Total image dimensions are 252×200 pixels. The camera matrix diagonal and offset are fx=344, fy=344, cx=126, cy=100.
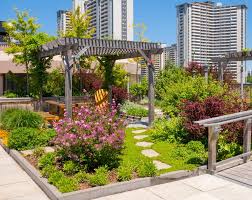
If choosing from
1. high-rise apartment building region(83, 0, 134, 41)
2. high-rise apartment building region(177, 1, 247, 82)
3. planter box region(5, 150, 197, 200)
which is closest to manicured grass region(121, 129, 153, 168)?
planter box region(5, 150, 197, 200)

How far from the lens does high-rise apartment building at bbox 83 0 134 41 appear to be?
54.4 m

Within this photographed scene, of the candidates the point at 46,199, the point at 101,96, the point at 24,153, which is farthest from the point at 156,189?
the point at 101,96

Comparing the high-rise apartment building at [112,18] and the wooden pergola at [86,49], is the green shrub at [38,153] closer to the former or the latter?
the wooden pergola at [86,49]

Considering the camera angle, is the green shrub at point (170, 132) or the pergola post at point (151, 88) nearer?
the green shrub at point (170, 132)

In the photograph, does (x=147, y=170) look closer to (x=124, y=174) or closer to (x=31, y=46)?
(x=124, y=174)

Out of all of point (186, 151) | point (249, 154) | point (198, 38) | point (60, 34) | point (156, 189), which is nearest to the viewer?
point (156, 189)

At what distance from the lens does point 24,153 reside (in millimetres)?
8047

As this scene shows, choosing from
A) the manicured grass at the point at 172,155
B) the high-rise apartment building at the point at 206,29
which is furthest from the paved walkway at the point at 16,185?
the high-rise apartment building at the point at 206,29

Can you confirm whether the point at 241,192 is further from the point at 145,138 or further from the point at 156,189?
the point at 145,138

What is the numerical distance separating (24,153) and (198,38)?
62497mm

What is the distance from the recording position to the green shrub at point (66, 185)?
5.41 m

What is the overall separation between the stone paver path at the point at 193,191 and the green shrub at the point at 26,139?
375cm

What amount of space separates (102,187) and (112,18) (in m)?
50.7

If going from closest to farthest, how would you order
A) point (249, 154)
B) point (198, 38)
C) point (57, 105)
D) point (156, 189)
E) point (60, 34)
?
1. point (156, 189)
2. point (249, 154)
3. point (57, 105)
4. point (60, 34)
5. point (198, 38)
